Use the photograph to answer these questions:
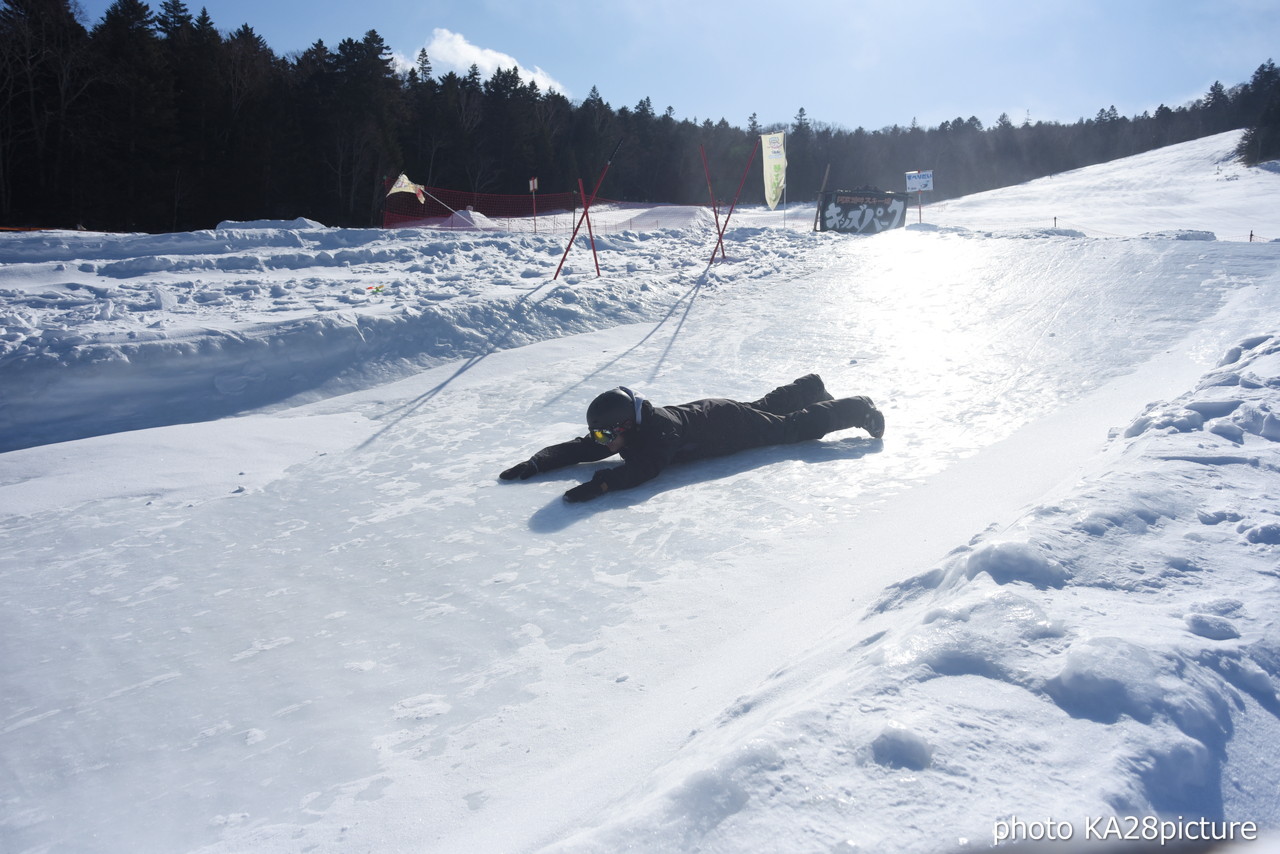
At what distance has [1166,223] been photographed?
86.1 ft

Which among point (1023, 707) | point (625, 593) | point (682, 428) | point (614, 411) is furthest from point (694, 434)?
point (1023, 707)

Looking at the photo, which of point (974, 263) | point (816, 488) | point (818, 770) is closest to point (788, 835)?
point (818, 770)

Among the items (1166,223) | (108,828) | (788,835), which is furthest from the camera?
(1166,223)

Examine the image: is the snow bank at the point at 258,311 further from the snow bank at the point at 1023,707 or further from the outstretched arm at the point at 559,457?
the snow bank at the point at 1023,707

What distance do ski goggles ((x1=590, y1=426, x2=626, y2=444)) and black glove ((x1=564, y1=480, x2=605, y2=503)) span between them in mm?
285

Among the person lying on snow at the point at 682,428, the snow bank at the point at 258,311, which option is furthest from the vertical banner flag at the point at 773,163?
the person lying on snow at the point at 682,428

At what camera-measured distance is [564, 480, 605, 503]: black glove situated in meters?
4.50

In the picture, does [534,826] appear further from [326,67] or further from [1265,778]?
[326,67]

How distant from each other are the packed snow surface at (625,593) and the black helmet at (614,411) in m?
0.46

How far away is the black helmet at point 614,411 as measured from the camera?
4.66 metres

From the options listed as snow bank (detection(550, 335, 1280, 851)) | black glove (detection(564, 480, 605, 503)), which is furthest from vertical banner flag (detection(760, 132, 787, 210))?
snow bank (detection(550, 335, 1280, 851))

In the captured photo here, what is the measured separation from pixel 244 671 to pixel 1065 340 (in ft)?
25.3

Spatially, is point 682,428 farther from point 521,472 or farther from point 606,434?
point 521,472

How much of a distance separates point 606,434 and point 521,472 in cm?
68
